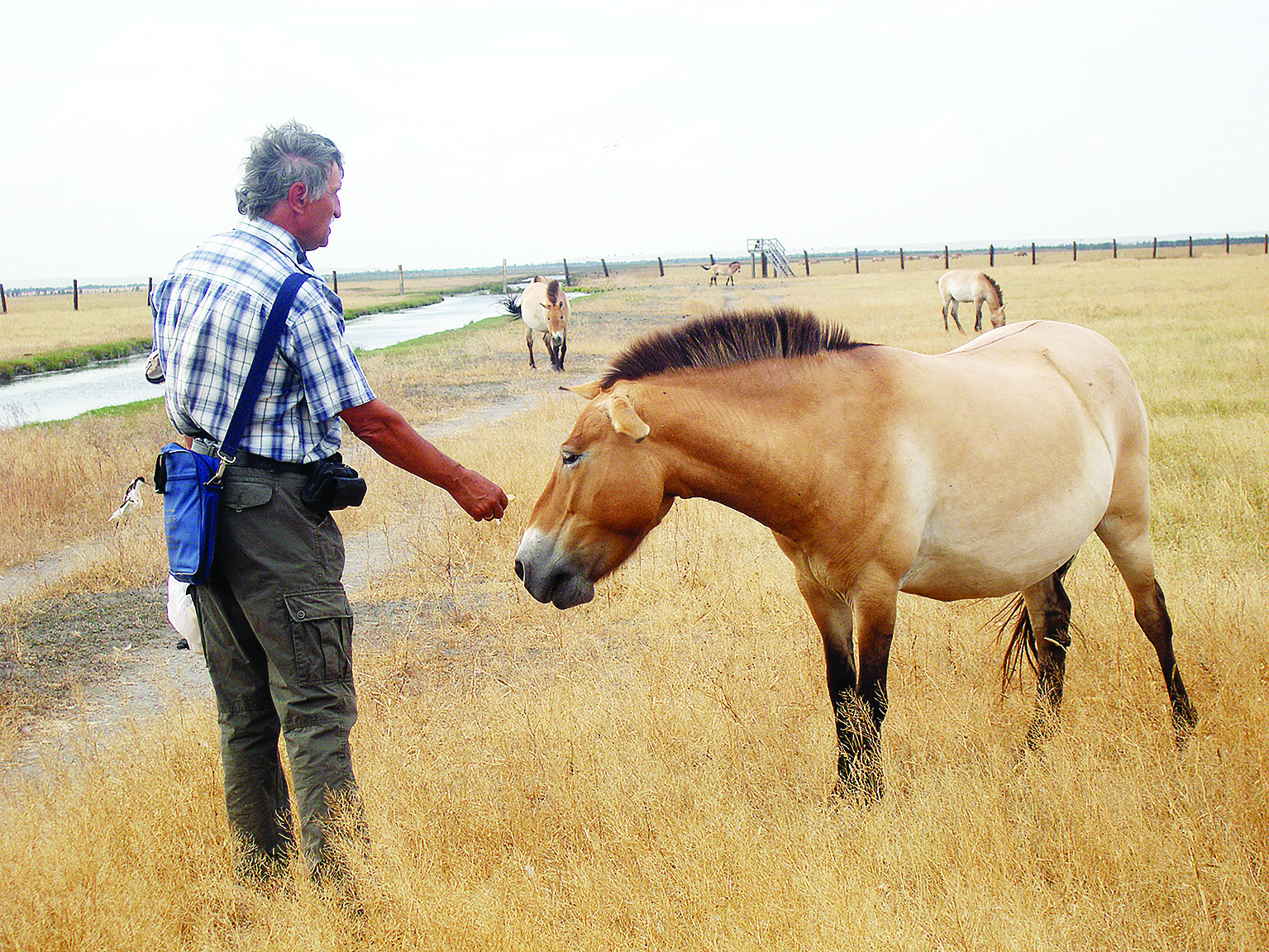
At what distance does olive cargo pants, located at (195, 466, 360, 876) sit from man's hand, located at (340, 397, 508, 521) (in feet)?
0.81

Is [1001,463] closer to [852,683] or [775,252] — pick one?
[852,683]

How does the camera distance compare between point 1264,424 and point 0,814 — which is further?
point 1264,424

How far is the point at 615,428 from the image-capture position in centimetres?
291

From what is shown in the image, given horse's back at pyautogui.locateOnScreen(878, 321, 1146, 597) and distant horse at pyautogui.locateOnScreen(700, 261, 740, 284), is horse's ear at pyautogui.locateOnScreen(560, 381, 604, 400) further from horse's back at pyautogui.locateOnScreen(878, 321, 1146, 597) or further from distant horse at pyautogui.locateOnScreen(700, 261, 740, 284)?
distant horse at pyautogui.locateOnScreen(700, 261, 740, 284)

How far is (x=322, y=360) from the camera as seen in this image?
2.62 metres

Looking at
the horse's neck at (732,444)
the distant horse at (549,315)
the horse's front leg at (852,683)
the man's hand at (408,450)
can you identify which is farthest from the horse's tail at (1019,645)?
the distant horse at (549,315)

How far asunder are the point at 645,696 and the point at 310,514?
1951mm

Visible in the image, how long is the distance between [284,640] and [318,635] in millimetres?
96

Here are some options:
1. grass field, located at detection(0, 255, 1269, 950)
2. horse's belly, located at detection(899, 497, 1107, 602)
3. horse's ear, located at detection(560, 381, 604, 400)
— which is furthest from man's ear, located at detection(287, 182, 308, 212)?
horse's belly, located at detection(899, 497, 1107, 602)

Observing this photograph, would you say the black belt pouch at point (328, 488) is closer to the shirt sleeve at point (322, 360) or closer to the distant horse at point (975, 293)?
the shirt sleeve at point (322, 360)

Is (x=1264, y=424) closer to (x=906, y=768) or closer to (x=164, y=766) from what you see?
(x=906, y=768)

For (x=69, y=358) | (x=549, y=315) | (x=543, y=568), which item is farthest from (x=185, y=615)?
(x=69, y=358)

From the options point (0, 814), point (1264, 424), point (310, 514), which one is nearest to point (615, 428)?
point (310, 514)

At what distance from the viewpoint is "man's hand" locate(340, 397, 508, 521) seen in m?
2.73
